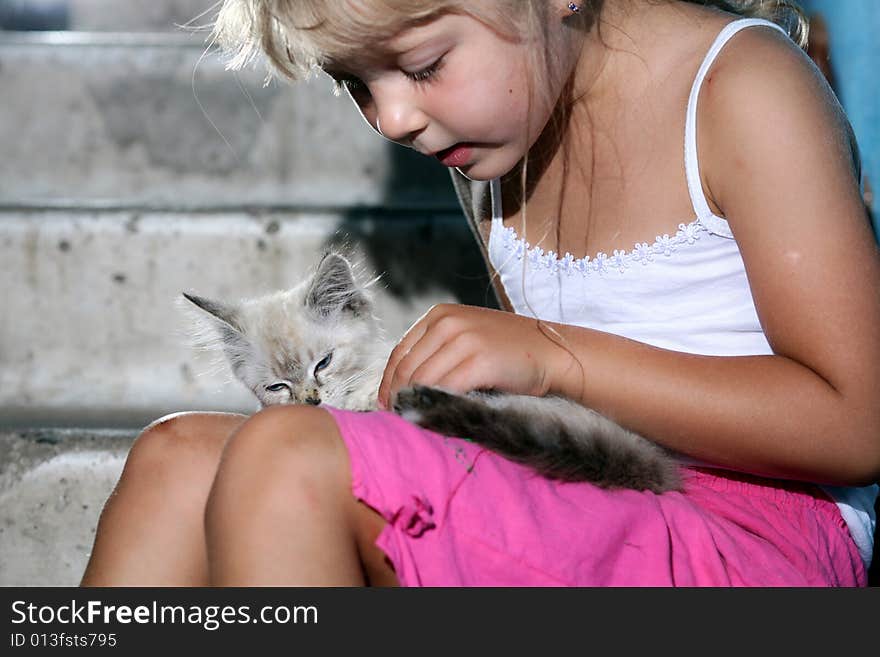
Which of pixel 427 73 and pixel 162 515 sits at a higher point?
pixel 427 73

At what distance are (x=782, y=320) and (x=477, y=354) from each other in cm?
32

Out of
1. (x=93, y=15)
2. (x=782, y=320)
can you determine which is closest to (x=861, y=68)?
(x=782, y=320)

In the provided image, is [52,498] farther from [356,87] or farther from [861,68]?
[861,68]

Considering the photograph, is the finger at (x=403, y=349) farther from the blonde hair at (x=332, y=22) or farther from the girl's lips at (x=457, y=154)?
the blonde hair at (x=332, y=22)

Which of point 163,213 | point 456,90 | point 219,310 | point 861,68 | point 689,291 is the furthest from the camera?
point 163,213

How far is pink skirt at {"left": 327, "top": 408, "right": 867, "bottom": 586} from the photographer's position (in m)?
0.86

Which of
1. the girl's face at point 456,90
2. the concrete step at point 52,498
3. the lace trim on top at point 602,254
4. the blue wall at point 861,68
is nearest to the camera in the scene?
the girl's face at point 456,90

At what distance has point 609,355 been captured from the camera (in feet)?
3.49

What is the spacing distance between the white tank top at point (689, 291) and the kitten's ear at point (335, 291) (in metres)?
0.36

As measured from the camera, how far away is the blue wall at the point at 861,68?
1801mm

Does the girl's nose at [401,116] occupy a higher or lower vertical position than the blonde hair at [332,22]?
lower

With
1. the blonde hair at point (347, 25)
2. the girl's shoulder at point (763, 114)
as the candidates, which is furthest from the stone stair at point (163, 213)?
the girl's shoulder at point (763, 114)

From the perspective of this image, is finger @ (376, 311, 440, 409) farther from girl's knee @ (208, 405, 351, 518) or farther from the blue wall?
the blue wall

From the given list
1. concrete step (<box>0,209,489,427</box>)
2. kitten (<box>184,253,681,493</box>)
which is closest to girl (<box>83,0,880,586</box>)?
kitten (<box>184,253,681,493</box>)
